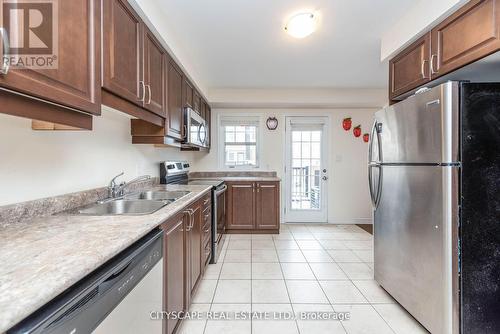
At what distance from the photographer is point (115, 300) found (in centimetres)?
82

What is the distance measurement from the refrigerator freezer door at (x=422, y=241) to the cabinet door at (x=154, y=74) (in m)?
1.89

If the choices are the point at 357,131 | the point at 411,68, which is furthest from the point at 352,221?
the point at 411,68

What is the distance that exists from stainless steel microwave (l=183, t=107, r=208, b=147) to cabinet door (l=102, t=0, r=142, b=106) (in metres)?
1.05

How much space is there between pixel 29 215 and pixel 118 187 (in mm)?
730

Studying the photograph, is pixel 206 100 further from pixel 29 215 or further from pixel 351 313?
pixel 351 313

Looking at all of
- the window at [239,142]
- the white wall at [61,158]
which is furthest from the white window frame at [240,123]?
the white wall at [61,158]

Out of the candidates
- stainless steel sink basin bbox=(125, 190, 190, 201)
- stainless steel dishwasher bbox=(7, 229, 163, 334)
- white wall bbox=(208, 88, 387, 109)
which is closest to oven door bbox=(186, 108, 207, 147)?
stainless steel sink basin bbox=(125, 190, 190, 201)

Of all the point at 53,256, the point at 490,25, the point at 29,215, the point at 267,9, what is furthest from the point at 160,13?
the point at 490,25

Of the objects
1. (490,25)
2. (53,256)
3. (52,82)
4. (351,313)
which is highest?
(490,25)

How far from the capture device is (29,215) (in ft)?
3.89

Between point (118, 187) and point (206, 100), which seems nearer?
point (118, 187)

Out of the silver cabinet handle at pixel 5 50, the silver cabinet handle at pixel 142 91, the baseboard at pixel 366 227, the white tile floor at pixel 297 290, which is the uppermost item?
the silver cabinet handle at pixel 142 91

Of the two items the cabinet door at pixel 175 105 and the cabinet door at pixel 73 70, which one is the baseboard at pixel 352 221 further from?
the cabinet door at pixel 73 70

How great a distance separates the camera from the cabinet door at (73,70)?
806mm
